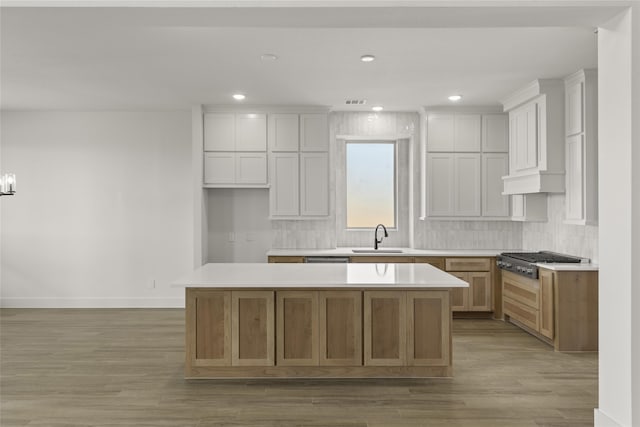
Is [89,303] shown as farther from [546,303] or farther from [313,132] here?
[546,303]

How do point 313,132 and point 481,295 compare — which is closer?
point 481,295

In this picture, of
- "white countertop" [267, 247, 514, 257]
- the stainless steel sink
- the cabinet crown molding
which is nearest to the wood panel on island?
"white countertop" [267, 247, 514, 257]

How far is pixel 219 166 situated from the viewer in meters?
6.52

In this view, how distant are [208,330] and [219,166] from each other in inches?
119

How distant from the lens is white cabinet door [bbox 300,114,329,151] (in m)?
6.52

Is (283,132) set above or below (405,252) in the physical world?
above

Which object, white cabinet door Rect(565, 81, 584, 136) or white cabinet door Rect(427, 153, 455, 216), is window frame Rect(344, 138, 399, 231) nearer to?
white cabinet door Rect(427, 153, 455, 216)

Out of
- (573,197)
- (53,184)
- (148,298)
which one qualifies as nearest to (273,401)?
(573,197)

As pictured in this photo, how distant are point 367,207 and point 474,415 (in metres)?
4.10

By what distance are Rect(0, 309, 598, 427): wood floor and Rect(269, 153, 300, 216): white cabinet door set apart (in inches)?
85.3

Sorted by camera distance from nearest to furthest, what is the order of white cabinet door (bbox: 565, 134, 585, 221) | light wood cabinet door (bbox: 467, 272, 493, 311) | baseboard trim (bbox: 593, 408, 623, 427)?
baseboard trim (bbox: 593, 408, 623, 427) → white cabinet door (bbox: 565, 134, 585, 221) → light wood cabinet door (bbox: 467, 272, 493, 311)

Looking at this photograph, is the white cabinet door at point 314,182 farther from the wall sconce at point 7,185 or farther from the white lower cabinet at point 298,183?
the wall sconce at point 7,185

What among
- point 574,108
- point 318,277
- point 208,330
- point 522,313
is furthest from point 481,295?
point 208,330

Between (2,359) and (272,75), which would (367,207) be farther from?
(2,359)
